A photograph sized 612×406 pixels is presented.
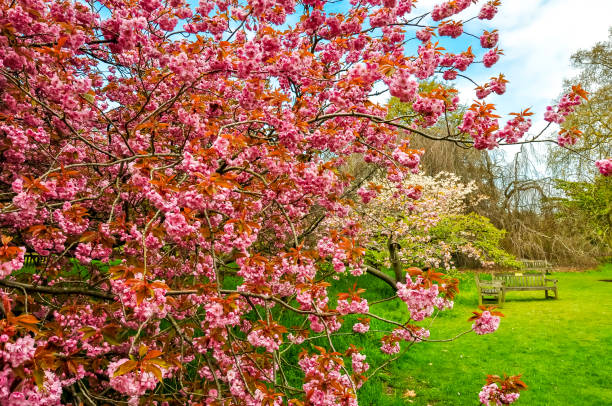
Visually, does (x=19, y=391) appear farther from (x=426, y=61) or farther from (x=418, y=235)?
(x=418, y=235)

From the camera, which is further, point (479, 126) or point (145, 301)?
point (479, 126)

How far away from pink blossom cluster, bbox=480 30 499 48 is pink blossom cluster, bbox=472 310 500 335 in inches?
129

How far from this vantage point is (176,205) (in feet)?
6.16

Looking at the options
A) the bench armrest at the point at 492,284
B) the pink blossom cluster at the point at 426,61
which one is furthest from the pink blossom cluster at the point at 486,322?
the bench armrest at the point at 492,284

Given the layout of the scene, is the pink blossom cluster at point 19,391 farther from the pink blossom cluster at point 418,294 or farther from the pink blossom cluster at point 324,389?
the pink blossom cluster at point 418,294

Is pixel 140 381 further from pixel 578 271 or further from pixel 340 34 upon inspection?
pixel 578 271

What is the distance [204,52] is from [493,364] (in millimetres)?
5290

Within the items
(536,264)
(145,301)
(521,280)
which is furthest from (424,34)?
(536,264)

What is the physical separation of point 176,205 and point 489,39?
408 cm

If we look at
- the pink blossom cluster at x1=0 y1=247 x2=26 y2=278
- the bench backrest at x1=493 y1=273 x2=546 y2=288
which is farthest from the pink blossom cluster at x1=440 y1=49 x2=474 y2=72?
the bench backrest at x1=493 y1=273 x2=546 y2=288

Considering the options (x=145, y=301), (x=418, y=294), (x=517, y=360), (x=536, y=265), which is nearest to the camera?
(x=145, y=301)

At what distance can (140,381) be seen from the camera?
1.43 metres

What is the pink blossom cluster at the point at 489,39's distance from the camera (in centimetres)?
421

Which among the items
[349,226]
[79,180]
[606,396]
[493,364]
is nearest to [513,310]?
[493,364]
